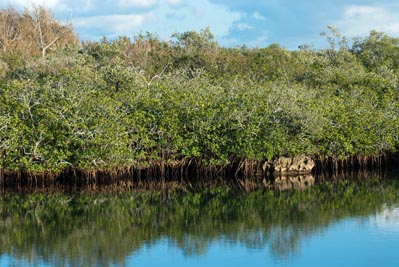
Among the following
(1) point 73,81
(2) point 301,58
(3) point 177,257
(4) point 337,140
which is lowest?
(3) point 177,257

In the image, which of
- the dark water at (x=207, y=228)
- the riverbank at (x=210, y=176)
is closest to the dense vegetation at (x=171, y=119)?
the riverbank at (x=210, y=176)

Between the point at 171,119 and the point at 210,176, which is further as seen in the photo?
the point at 210,176

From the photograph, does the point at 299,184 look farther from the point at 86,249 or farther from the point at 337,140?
the point at 86,249

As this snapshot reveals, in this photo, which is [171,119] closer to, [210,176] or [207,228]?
[210,176]

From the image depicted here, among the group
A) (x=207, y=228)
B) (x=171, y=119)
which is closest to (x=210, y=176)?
(x=171, y=119)

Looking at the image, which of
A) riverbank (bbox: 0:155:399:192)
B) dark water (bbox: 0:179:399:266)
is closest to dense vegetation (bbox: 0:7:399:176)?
riverbank (bbox: 0:155:399:192)

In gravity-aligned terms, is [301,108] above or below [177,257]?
above

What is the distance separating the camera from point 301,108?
26875 mm

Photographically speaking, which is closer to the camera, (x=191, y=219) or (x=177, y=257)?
(x=177, y=257)

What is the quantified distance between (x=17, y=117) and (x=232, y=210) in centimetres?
840

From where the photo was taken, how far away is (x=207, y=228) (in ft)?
57.3

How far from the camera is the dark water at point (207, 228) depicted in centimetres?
1438

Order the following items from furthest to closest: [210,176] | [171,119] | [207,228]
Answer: [210,176] < [171,119] < [207,228]

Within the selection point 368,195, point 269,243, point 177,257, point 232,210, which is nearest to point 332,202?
point 368,195
